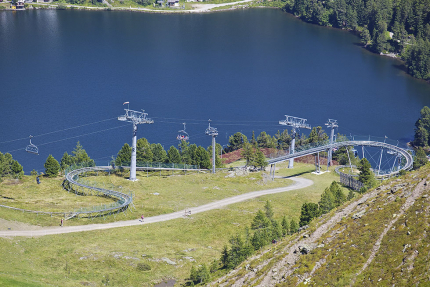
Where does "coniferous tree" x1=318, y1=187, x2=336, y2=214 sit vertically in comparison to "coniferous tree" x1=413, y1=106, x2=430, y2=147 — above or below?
above

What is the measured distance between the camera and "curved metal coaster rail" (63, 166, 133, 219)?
98.4m

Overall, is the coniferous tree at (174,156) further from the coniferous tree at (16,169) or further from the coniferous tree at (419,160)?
the coniferous tree at (419,160)

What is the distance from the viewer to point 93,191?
10944 centimetres

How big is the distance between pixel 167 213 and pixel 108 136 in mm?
69546

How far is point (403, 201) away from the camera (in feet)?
212

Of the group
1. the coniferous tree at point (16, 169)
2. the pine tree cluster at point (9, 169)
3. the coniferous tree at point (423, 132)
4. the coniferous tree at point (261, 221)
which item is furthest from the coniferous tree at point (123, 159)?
the coniferous tree at point (423, 132)

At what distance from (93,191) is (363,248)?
61.9m

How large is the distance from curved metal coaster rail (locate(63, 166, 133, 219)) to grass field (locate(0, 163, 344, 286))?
316 cm

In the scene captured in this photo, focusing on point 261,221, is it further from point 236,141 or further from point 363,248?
point 236,141

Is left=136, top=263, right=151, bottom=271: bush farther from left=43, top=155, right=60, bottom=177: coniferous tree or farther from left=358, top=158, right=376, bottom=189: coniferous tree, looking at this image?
left=358, top=158, right=376, bottom=189: coniferous tree

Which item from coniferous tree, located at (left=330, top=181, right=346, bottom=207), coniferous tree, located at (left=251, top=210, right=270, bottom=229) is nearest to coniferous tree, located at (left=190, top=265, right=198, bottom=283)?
coniferous tree, located at (left=251, top=210, right=270, bottom=229)

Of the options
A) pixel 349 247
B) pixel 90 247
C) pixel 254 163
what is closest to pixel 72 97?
pixel 254 163

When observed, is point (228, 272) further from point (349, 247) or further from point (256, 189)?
point (256, 189)

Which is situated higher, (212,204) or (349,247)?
(349,247)
